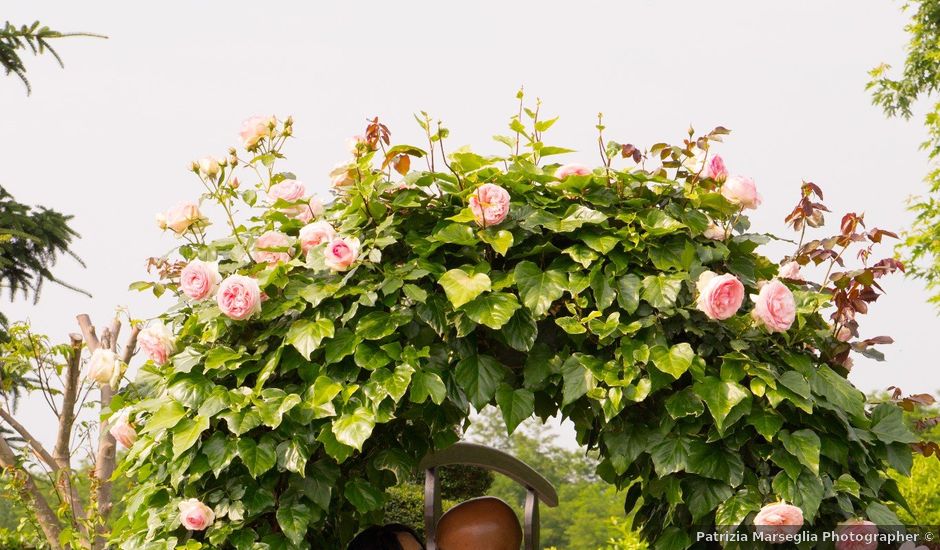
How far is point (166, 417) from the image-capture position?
238 cm

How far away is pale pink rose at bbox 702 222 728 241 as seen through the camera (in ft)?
8.30

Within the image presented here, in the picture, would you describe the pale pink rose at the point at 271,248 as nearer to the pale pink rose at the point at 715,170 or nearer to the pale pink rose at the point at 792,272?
the pale pink rose at the point at 715,170

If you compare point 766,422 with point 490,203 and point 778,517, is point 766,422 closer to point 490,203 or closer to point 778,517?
point 778,517

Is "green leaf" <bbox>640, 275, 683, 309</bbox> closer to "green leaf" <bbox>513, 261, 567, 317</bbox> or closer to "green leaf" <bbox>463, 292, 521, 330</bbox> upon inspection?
"green leaf" <bbox>513, 261, 567, 317</bbox>

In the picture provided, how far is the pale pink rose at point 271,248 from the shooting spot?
2545mm

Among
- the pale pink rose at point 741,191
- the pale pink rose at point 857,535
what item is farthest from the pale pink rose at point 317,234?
the pale pink rose at point 857,535

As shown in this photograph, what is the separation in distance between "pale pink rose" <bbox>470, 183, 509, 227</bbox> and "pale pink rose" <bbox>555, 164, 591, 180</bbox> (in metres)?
0.28

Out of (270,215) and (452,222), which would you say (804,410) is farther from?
(270,215)

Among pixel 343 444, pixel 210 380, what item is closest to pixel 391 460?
pixel 343 444

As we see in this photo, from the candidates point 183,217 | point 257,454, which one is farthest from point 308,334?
point 183,217

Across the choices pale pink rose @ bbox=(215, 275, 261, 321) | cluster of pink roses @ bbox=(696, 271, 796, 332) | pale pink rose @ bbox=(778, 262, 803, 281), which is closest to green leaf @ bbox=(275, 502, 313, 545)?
pale pink rose @ bbox=(215, 275, 261, 321)

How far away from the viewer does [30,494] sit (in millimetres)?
5195

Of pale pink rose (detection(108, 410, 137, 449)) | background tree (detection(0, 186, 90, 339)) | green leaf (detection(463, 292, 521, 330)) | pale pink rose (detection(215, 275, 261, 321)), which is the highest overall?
background tree (detection(0, 186, 90, 339))

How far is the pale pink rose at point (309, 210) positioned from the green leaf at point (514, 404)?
79cm
